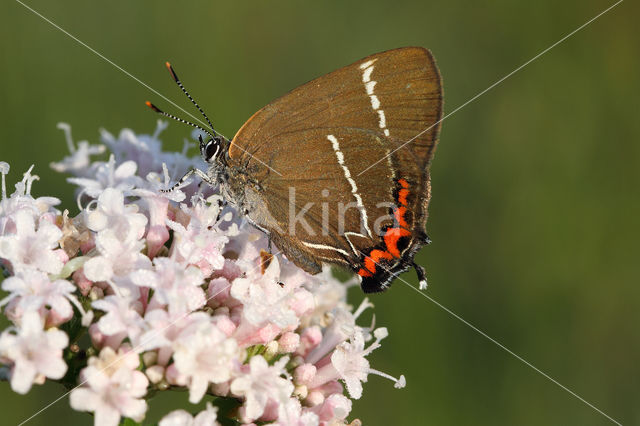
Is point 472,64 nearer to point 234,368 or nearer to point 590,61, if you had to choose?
point 590,61

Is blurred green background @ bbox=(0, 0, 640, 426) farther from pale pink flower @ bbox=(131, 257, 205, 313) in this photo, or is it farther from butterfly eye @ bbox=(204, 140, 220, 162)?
pale pink flower @ bbox=(131, 257, 205, 313)

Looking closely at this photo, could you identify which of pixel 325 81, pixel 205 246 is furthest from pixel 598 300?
pixel 205 246

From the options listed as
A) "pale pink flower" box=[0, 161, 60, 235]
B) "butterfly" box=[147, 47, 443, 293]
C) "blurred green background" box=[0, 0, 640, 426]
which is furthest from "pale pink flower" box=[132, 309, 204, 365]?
"blurred green background" box=[0, 0, 640, 426]

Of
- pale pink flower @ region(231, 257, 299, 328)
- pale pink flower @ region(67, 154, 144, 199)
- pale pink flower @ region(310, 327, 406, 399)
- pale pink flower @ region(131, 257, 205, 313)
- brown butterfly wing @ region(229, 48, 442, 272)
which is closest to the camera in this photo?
pale pink flower @ region(131, 257, 205, 313)

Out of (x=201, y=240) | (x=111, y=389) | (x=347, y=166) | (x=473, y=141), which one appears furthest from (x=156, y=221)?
(x=473, y=141)

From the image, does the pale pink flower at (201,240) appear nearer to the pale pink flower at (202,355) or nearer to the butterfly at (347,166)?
the butterfly at (347,166)

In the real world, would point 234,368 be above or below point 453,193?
above

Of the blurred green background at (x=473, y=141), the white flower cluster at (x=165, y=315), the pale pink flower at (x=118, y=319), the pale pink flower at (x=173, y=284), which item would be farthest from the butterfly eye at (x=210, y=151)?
the blurred green background at (x=473, y=141)
